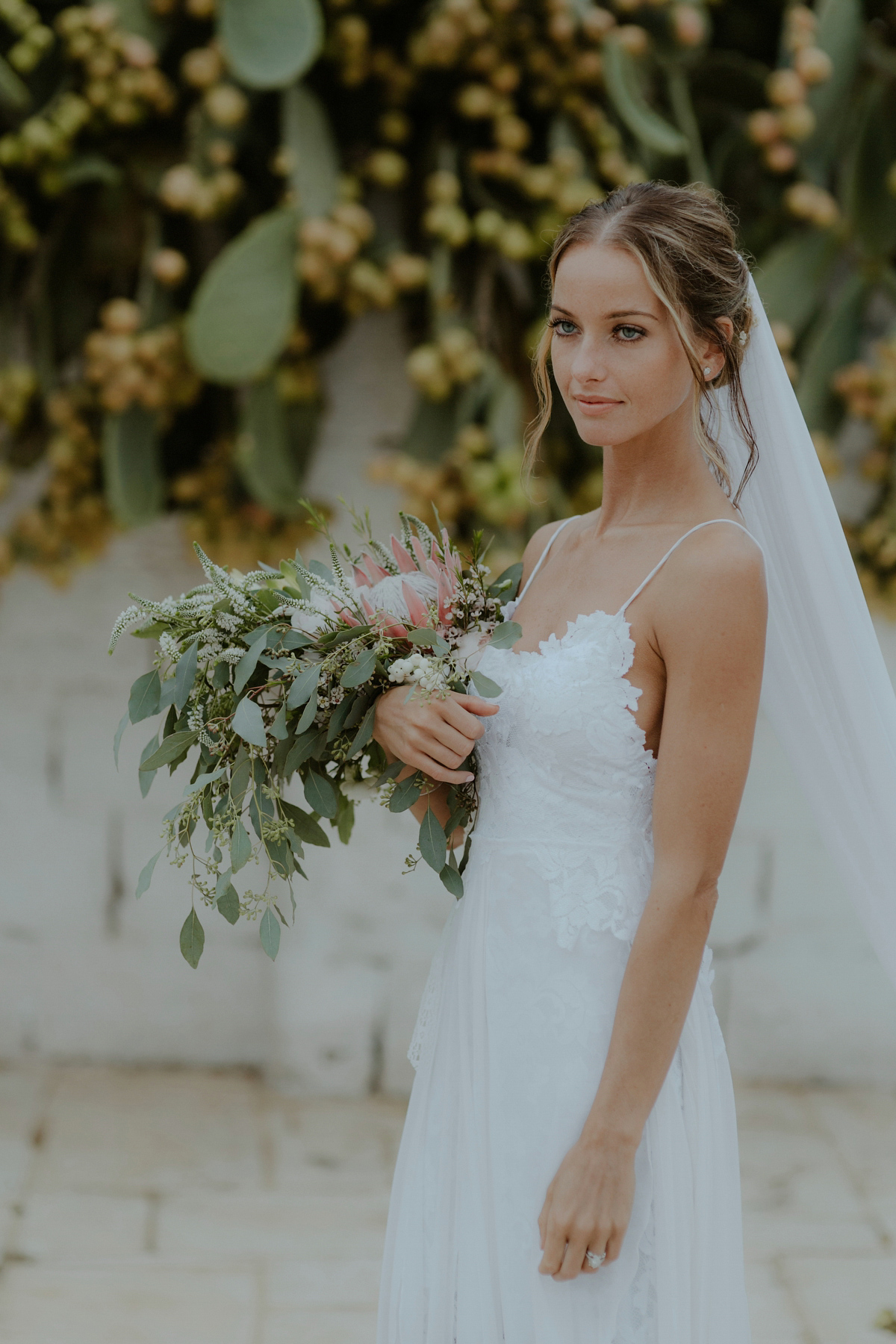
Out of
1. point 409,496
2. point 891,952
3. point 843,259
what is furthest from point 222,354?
point 891,952

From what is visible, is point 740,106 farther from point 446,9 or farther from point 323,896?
point 323,896

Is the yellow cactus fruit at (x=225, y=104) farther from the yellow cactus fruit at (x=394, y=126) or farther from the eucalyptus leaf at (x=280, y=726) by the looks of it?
the eucalyptus leaf at (x=280, y=726)

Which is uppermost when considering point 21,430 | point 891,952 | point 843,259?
point 843,259

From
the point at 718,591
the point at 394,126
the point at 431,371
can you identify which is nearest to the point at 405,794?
the point at 718,591

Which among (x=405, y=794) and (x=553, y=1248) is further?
(x=405, y=794)

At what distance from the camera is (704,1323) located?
116cm

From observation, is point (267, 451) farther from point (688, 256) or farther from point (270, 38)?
point (688, 256)

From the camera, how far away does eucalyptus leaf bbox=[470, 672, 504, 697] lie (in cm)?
118

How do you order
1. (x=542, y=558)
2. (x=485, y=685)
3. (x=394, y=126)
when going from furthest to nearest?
(x=394, y=126) < (x=542, y=558) < (x=485, y=685)

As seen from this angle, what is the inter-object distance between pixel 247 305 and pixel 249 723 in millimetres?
1425

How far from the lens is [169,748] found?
1294mm

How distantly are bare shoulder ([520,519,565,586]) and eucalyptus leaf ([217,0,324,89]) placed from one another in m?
1.27

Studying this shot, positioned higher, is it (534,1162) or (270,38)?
(270,38)

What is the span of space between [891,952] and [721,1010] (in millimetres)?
1704
